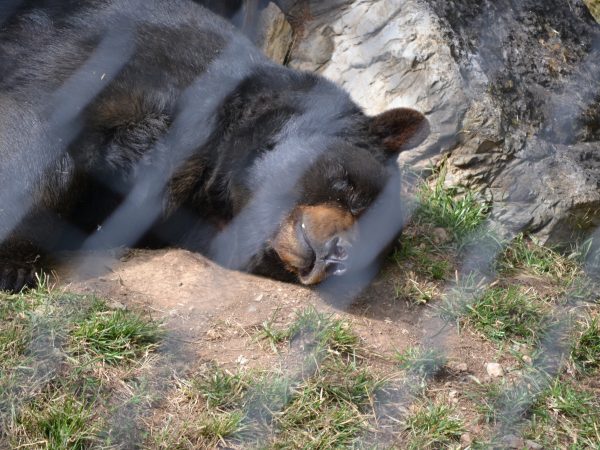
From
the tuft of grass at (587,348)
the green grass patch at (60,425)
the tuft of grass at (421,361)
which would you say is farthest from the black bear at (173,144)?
the tuft of grass at (587,348)

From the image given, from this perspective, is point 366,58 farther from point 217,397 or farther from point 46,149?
point 217,397

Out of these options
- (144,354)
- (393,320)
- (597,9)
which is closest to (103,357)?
(144,354)

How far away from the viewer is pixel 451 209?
5.23m

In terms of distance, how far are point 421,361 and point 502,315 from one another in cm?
70

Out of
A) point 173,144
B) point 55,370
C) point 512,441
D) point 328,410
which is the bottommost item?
point 55,370

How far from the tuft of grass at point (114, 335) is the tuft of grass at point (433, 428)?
3.66ft

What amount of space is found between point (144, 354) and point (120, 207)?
1087 millimetres

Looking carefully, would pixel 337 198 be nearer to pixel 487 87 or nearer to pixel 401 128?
pixel 401 128

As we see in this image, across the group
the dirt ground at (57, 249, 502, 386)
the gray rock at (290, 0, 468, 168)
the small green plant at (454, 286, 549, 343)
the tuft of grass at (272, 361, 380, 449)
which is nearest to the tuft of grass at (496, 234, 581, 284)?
the small green plant at (454, 286, 549, 343)

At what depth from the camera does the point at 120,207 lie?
4.50 meters

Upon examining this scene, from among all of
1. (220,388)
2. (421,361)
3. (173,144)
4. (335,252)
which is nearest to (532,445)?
(421,361)

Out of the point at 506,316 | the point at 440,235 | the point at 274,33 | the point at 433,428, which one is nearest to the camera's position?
the point at 433,428

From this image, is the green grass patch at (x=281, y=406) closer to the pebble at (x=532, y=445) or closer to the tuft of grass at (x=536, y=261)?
the pebble at (x=532, y=445)

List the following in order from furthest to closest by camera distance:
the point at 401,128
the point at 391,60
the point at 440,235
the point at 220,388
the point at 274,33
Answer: the point at 274,33 < the point at 391,60 < the point at 440,235 < the point at 401,128 < the point at 220,388
